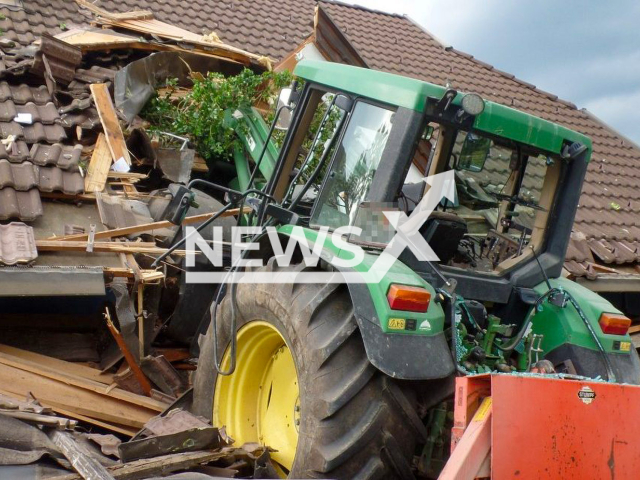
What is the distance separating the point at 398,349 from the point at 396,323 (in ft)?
0.35

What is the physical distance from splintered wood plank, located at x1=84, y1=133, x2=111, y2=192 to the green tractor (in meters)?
1.99

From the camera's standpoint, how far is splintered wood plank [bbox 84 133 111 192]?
19.4 feet

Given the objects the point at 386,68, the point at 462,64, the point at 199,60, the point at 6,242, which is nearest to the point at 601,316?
the point at 6,242

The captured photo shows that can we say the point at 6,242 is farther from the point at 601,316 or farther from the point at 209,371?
the point at 601,316

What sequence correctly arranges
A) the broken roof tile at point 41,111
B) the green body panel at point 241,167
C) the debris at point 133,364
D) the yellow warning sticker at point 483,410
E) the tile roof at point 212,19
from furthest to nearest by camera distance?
1. the tile roof at point 212,19
2. the broken roof tile at point 41,111
3. the green body panel at point 241,167
4. the debris at point 133,364
5. the yellow warning sticker at point 483,410

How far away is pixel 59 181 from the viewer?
18.8 feet

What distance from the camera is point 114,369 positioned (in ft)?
17.0

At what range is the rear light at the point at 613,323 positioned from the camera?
12.5 feet

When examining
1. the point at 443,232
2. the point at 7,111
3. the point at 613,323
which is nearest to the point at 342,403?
the point at 443,232

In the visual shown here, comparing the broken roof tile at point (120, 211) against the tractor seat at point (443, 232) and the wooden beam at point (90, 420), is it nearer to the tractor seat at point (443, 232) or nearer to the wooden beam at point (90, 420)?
the wooden beam at point (90, 420)

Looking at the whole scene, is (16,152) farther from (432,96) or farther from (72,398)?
(432,96)

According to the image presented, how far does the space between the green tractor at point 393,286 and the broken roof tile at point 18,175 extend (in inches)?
78.5

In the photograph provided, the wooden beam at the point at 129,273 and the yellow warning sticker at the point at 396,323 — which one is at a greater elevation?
the yellow warning sticker at the point at 396,323

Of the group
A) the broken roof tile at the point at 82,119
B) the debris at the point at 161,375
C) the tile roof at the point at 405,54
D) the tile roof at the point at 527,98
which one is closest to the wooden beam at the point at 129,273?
the debris at the point at 161,375
